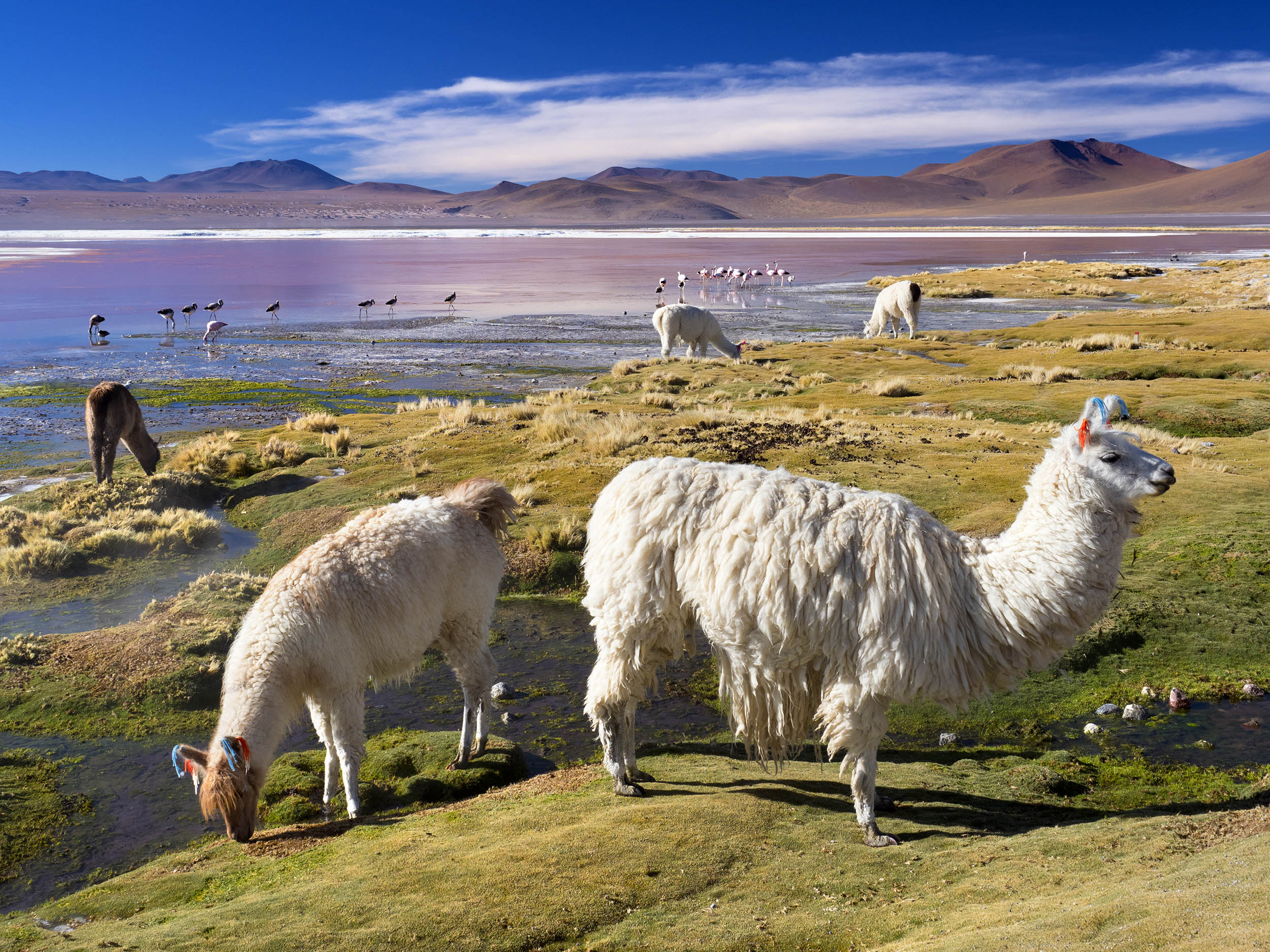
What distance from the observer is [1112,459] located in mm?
5027

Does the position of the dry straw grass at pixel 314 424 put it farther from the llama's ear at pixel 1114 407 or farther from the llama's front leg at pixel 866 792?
the llama's ear at pixel 1114 407

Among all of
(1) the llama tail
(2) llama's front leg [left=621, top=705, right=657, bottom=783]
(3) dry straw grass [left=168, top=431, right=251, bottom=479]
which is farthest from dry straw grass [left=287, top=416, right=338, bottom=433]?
(2) llama's front leg [left=621, top=705, right=657, bottom=783]

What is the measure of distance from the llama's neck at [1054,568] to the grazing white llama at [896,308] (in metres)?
27.0

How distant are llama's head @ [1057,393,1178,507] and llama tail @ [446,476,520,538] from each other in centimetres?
457

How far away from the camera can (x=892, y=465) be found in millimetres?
13305

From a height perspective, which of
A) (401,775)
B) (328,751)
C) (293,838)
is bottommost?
(401,775)

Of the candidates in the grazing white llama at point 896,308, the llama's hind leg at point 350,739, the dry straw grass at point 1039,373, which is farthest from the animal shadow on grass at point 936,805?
the grazing white llama at point 896,308

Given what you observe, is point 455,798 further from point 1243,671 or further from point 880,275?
point 880,275

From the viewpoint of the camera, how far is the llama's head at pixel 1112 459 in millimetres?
4945

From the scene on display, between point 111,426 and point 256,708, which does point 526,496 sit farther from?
point 256,708

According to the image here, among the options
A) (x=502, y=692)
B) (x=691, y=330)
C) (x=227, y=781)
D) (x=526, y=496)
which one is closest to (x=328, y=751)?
(x=227, y=781)

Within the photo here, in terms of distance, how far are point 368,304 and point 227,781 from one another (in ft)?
134

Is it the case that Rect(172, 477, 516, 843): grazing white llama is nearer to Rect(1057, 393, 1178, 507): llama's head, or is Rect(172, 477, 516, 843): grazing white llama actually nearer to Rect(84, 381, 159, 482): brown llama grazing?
Rect(1057, 393, 1178, 507): llama's head

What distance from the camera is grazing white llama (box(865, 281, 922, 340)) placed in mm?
31625
